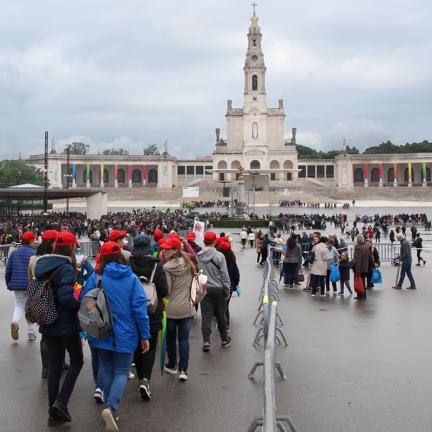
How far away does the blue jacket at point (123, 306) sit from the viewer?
5359 millimetres

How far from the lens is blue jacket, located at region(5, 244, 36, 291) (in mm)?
8500

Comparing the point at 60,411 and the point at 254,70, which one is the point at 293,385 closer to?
the point at 60,411

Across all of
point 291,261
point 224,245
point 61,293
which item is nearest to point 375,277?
point 291,261

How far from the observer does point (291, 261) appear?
14.6 meters

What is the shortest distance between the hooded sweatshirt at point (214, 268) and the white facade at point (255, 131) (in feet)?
289

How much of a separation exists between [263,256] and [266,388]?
1625 centimetres

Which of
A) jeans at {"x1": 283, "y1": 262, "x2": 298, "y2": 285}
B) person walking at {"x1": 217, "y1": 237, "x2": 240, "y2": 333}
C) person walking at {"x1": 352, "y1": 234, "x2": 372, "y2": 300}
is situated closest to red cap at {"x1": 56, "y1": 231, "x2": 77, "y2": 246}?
person walking at {"x1": 217, "y1": 237, "x2": 240, "y2": 333}

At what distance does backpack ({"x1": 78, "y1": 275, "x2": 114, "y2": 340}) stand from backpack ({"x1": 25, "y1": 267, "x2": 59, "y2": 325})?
36 cm

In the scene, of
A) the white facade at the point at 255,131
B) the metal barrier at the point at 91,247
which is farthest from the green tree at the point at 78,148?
the metal barrier at the point at 91,247

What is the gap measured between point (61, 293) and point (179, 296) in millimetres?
1752

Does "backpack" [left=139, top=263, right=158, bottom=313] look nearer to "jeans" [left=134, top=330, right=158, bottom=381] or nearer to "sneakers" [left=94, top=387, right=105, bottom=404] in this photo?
"jeans" [left=134, top=330, right=158, bottom=381]

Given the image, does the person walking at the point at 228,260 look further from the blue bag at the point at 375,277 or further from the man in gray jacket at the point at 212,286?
the blue bag at the point at 375,277

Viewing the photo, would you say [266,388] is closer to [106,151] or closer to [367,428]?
[367,428]

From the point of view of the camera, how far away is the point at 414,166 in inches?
4058
